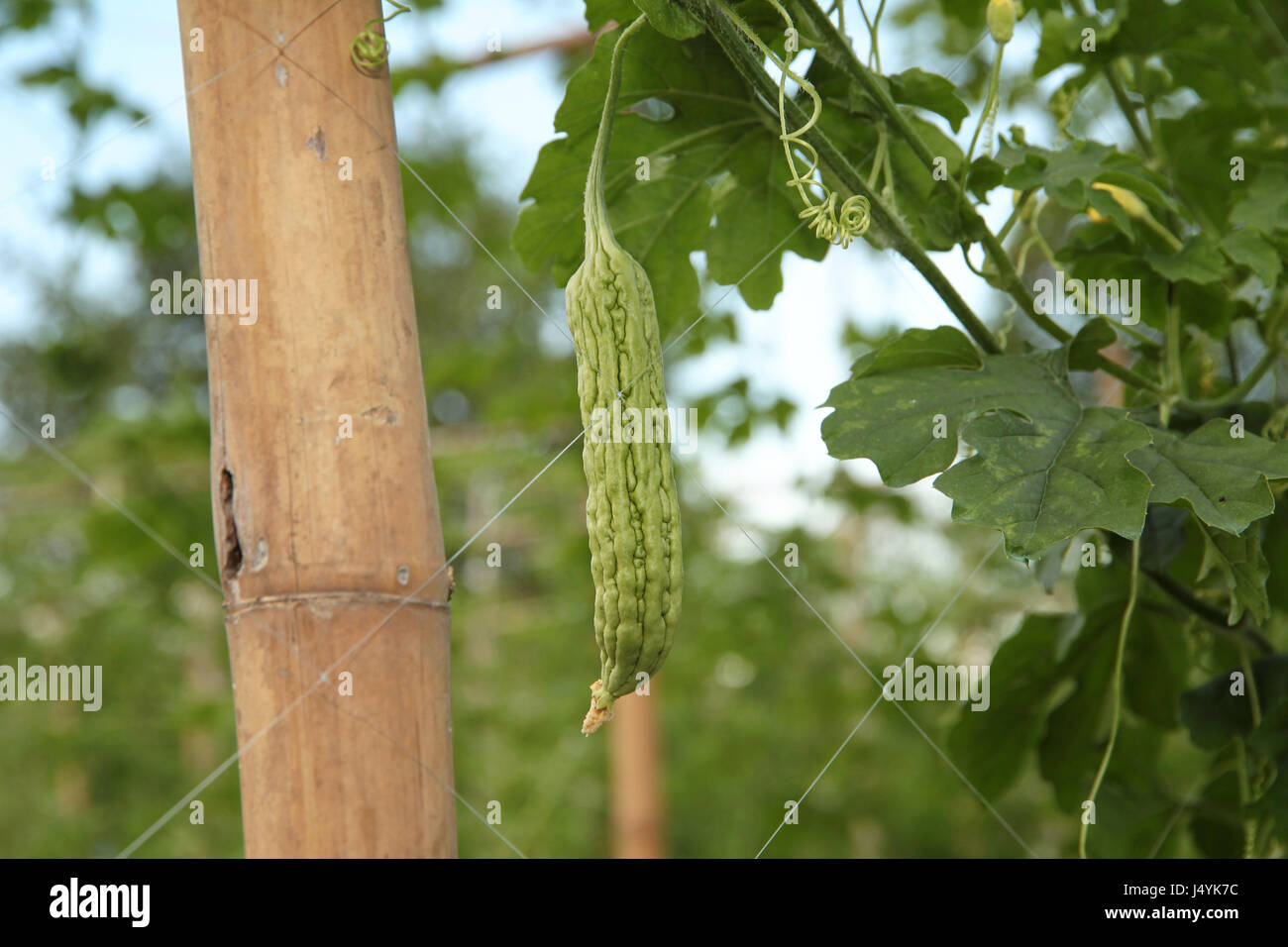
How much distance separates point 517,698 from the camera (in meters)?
4.75

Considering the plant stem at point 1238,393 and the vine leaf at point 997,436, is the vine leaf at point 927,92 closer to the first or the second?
the vine leaf at point 997,436

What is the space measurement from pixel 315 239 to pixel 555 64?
2.74m

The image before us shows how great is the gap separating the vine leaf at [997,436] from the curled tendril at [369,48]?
557 mm

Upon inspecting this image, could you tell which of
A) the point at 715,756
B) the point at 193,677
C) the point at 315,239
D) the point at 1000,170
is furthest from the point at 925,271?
the point at 193,677

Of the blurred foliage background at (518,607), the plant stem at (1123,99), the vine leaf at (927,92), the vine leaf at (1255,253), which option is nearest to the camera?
the vine leaf at (1255,253)

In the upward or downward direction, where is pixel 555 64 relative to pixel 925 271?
upward

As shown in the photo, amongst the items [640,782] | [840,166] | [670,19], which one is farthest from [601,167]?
[640,782]

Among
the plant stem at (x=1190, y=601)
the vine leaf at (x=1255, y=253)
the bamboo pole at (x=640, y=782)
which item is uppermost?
the vine leaf at (x=1255, y=253)

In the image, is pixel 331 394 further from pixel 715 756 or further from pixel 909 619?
pixel 715 756

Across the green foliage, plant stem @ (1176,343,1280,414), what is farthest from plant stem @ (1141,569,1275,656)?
plant stem @ (1176,343,1280,414)

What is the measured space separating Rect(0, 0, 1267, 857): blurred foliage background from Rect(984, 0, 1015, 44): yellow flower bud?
114cm

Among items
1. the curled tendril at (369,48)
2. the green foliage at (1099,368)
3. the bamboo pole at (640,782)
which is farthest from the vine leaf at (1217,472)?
the bamboo pole at (640,782)

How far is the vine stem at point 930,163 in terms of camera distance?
118cm
